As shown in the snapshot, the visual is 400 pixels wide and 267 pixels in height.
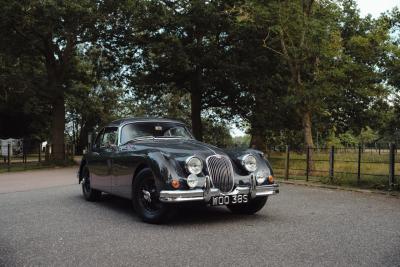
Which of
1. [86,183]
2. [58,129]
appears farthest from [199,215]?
[58,129]

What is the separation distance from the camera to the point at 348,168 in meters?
12.9

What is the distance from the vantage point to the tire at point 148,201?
22.2 ft

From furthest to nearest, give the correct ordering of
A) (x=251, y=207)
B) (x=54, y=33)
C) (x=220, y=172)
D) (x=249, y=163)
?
1. (x=54, y=33)
2. (x=251, y=207)
3. (x=249, y=163)
4. (x=220, y=172)

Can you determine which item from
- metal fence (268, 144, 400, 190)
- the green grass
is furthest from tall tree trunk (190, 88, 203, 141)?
the green grass

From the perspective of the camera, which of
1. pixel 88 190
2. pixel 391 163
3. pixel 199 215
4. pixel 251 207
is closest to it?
pixel 199 215

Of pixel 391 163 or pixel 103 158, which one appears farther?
pixel 391 163

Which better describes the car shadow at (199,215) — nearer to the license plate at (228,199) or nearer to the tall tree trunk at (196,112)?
the license plate at (228,199)

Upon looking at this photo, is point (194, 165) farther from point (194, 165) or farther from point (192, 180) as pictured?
point (192, 180)

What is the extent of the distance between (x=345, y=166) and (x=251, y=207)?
6.16m

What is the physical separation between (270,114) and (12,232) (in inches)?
747

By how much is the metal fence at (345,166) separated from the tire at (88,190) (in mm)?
6995

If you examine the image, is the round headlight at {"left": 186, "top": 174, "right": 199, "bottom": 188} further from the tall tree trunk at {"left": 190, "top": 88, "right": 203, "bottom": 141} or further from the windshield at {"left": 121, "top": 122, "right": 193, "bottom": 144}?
the tall tree trunk at {"left": 190, "top": 88, "right": 203, "bottom": 141}

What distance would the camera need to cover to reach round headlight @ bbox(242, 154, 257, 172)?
727 cm

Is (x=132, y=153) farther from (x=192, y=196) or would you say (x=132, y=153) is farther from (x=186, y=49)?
(x=186, y=49)
